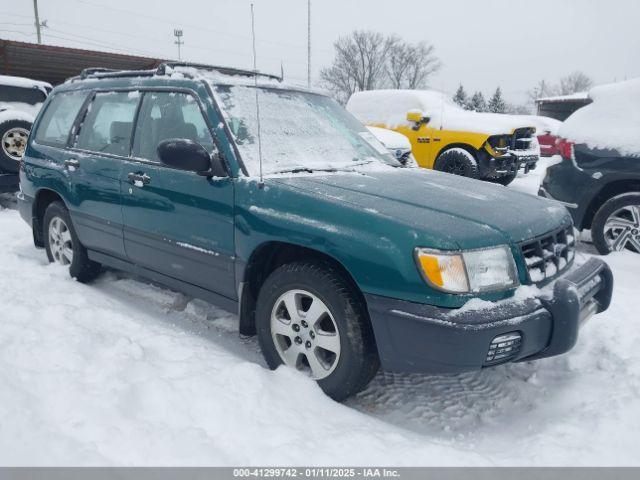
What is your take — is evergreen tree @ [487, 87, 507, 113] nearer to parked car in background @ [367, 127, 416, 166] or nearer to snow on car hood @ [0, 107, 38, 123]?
parked car in background @ [367, 127, 416, 166]

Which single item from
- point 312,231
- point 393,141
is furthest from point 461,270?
point 393,141

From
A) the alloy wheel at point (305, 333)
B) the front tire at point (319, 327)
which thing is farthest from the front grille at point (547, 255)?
the alloy wheel at point (305, 333)

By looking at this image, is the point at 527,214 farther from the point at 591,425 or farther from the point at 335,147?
the point at 335,147

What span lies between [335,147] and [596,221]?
3207mm

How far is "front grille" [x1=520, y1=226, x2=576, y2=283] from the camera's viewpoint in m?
2.51

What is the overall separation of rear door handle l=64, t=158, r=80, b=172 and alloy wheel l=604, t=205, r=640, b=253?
16.1ft

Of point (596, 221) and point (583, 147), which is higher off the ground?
point (583, 147)

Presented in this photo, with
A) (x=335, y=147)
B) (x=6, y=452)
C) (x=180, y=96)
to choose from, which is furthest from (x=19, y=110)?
(x=6, y=452)

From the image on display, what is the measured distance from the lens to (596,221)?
205 inches

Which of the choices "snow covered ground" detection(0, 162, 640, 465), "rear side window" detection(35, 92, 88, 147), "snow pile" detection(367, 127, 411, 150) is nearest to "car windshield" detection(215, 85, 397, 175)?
"snow covered ground" detection(0, 162, 640, 465)

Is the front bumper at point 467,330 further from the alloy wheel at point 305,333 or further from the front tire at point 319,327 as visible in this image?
the alloy wheel at point 305,333

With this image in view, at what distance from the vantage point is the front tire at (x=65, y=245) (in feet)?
14.1

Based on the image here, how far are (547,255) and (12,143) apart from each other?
7.11 m

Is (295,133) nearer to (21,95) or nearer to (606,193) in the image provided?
(606,193)
